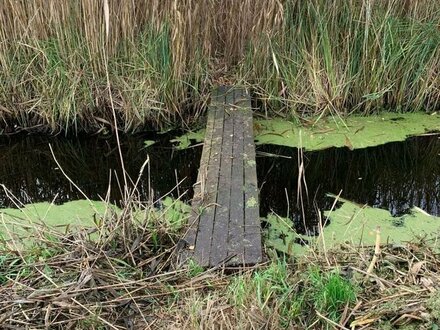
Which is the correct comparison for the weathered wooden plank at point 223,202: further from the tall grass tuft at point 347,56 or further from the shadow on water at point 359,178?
the tall grass tuft at point 347,56

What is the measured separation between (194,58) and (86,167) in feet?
3.25

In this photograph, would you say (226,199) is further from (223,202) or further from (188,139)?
(188,139)

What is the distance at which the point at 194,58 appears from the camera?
3.33 meters

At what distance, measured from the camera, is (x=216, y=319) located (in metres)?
1.48

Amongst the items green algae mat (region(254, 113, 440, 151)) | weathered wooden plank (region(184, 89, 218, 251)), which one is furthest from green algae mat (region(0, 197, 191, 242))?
green algae mat (region(254, 113, 440, 151))

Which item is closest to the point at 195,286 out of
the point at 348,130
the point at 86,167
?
the point at 86,167

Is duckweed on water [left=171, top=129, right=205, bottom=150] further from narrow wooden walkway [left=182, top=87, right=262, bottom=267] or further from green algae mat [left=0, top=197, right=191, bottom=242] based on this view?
green algae mat [left=0, top=197, right=191, bottom=242]

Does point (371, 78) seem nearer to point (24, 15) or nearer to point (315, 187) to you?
point (315, 187)

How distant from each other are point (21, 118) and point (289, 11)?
6.34 feet

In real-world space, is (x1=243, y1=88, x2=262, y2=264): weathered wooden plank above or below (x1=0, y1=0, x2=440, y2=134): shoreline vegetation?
below

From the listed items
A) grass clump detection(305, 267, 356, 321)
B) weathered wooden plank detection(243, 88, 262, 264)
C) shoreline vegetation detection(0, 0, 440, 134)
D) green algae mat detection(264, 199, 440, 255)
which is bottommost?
green algae mat detection(264, 199, 440, 255)

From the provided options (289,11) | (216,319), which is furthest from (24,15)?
(216,319)

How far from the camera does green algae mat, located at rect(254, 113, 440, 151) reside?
313 cm

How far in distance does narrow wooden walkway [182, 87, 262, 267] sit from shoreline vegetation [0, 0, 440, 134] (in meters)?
0.43
